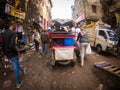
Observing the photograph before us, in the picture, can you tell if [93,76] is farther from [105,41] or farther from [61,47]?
[105,41]

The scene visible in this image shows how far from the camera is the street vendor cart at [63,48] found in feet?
Result: 21.0

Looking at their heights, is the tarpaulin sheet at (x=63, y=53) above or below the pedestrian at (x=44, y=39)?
below

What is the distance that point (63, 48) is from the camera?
6.37 metres

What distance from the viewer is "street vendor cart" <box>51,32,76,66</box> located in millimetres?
6414

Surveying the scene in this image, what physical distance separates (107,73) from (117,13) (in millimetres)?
12107

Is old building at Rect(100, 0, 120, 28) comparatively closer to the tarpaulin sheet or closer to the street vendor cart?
the street vendor cart

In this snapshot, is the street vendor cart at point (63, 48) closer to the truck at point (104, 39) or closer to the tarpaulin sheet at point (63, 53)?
the tarpaulin sheet at point (63, 53)

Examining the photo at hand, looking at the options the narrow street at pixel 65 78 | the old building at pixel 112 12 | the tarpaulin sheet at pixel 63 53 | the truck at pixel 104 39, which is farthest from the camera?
the old building at pixel 112 12

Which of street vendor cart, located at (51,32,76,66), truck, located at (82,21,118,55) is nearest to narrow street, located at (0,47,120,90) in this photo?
street vendor cart, located at (51,32,76,66)

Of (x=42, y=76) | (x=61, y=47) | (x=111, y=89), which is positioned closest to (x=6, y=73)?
(x=42, y=76)

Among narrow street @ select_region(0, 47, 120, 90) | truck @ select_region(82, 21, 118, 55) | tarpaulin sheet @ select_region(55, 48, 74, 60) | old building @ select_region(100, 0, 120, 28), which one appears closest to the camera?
narrow street @ select_region(0, 47, 120, 90)

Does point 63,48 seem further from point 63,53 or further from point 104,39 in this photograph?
point 104,39

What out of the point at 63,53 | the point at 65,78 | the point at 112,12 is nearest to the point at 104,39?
the point at 63,53

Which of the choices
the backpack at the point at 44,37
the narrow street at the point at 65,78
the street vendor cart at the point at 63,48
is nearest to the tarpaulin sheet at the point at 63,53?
the street vendor cart at the point at 63,48
